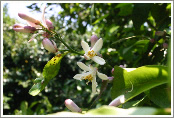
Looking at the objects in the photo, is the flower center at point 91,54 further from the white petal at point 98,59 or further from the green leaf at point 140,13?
the green leaf at point 140,13

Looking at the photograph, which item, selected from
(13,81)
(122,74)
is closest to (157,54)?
(122,74)

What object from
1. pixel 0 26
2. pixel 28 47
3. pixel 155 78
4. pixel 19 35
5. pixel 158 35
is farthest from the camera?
pixel 19 35

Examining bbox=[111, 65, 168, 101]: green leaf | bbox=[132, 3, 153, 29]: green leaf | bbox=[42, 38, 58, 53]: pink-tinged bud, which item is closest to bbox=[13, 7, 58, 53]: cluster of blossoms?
bbox=[42, 38, 58, 53]: pink-tinged bud

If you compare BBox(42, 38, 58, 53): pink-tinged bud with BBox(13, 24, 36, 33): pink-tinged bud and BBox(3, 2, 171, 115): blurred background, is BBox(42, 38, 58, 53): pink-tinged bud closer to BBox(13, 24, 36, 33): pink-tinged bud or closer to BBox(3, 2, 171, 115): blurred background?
BBox(13, 24, 36, 33): pink-tinged bud

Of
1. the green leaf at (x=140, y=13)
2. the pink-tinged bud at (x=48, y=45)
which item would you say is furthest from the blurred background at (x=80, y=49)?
the pink-tinged bud at (x=48, y=45)

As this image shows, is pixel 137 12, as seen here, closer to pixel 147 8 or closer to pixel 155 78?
pixel 147 8
